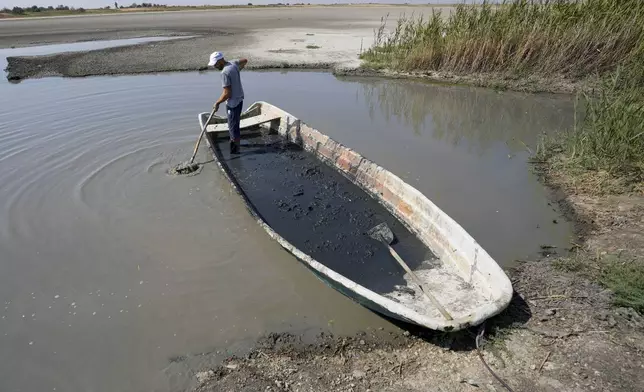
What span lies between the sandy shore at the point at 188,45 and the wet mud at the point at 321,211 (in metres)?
8.19

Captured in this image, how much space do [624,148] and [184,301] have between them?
6.08 meters

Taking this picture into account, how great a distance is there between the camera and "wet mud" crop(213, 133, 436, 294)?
4547 mm

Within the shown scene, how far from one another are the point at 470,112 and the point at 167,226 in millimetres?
7443

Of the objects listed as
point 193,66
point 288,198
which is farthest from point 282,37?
point 288,198

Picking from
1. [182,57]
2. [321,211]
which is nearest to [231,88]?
[321,211]

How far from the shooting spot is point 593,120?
6387 mm

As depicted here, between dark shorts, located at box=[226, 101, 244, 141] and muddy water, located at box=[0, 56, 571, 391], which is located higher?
dark shorts, located at box=[226, 101, 244, 141]

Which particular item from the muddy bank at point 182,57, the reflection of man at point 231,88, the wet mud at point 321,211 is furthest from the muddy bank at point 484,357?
the muddy bank at point 182,57

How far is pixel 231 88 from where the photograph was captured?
7141mm

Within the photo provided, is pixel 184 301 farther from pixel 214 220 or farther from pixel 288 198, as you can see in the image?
pixel 288 198

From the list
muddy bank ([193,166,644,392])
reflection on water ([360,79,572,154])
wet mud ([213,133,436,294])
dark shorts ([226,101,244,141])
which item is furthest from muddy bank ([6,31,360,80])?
muddy bank ([193,166,644,392])

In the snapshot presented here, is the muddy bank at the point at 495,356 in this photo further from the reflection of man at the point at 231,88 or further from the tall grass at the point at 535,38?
the tall grass at the point at 535,38

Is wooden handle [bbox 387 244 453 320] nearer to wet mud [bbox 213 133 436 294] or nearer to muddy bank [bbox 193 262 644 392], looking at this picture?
wet mud [bbox 213 133 436 294]

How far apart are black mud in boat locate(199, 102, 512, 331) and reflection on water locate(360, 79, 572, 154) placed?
9.78ft
